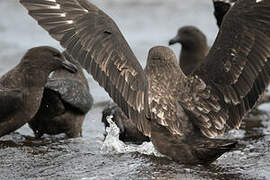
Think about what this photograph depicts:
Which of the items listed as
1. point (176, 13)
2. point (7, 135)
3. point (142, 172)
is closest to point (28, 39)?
point (176, 13)

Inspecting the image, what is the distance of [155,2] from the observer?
1541 centimetres

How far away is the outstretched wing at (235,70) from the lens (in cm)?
568

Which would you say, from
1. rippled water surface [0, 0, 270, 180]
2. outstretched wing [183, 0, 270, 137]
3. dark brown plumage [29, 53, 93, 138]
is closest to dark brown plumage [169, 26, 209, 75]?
rippled water surface [0, 0, 270, 180]

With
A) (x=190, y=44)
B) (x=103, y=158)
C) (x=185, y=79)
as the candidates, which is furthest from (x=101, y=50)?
(x=190, y=44)

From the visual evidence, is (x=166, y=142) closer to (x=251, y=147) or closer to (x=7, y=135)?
(x=251, y=147)

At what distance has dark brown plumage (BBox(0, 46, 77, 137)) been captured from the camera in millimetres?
6773

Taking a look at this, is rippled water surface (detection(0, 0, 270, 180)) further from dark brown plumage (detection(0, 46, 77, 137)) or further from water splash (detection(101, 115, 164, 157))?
dark brown plumage (detection(0, 46, 77, 137))

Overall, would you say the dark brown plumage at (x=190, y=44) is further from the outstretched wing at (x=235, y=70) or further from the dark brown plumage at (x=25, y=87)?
the outstretched wing at (x=235, y=70)

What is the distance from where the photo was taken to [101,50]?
5.88m

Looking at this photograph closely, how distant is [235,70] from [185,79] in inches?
18.0

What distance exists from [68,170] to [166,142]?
836 mm

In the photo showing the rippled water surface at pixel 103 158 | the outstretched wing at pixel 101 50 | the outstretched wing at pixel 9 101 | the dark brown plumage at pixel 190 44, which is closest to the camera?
the rippled water surface at pixel 103 158

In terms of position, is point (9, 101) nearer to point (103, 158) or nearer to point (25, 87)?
point (25, 87)

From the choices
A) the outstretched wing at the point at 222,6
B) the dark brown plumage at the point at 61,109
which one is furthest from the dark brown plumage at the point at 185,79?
the outstretched wing at the point at 222,6
